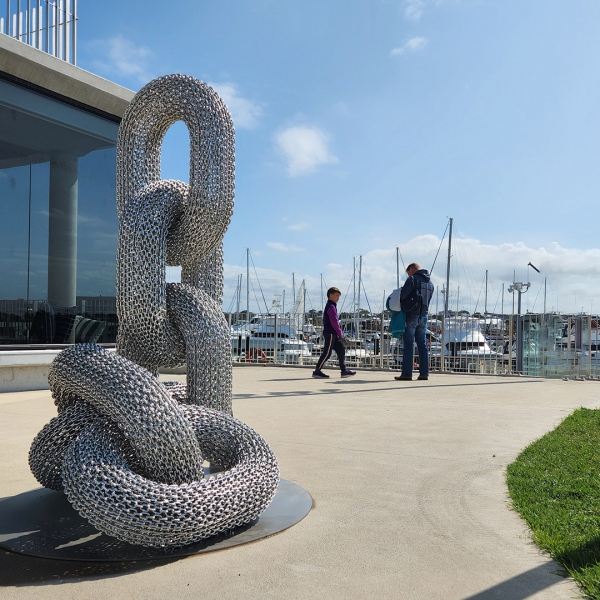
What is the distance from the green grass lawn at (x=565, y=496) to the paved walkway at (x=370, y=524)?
99mm

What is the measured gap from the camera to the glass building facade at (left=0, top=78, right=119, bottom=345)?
10.3 m

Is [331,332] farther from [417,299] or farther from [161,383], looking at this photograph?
[161,383]

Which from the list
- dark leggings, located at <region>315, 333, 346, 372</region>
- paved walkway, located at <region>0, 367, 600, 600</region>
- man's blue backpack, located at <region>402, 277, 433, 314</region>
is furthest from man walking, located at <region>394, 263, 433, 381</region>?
paved walkway, located at <region>0, 367, 600, 600</region>

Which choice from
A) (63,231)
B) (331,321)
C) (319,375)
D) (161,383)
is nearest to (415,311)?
(331,321)

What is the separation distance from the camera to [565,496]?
404 cm

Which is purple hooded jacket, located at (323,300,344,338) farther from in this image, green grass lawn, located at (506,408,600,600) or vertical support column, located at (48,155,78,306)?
green grass lawn, located at (506,408,600,600)

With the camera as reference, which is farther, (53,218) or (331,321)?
(331,321)

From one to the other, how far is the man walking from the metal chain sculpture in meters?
7.68

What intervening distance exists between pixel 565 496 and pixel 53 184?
10023 mm

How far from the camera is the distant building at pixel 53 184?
10297 mm

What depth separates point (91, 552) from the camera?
301cm

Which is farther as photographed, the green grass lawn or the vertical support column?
the vertical support column

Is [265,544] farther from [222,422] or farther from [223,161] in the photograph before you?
[223,161]

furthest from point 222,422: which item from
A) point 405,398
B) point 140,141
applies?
point 405,398
